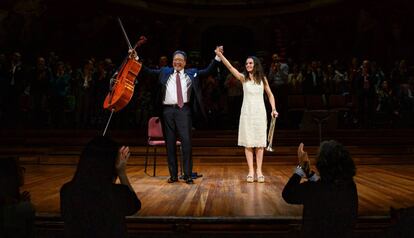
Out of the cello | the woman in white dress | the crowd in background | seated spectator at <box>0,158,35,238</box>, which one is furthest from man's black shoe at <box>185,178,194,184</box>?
the crowd in background

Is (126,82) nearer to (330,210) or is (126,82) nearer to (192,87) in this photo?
(192,87)

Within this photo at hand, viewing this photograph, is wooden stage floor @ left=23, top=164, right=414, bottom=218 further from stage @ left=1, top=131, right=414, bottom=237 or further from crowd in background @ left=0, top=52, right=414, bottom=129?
crowd in background @ left=0, top=52, right=414, bottom=129

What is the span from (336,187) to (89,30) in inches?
521

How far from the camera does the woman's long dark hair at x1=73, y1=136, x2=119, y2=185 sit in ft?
6.07

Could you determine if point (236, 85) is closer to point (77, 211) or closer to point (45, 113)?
point (45, 113)

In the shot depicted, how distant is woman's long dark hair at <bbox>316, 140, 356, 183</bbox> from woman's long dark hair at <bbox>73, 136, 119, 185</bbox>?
3.16 feet

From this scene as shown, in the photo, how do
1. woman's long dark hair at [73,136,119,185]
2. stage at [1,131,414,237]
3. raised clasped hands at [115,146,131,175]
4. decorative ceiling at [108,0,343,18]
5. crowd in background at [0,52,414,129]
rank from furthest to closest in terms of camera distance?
decorative ceiling at [108,0,343,18]
crowd in background at [0,52,414,129]
stage at [1,131,414,237]
raised clasped hands at [115,146,131,175]
woman's long dark hair at [73,136,119,185]

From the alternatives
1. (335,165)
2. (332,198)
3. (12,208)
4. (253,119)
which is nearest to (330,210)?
(332,198)

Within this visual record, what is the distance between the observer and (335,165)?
198cm

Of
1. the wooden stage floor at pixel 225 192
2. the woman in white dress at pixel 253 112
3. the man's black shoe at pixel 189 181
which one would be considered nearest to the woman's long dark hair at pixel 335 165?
the wooden stage floor at pixel 225 192

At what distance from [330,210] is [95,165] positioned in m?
1.07

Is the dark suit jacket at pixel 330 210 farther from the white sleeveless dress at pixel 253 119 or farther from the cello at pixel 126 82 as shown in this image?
the cello at pixel 126 82

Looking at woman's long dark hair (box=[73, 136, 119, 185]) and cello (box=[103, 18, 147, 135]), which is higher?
cello (box=[103, 18, 147, 135])

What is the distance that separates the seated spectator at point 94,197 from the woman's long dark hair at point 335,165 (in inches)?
37.0
